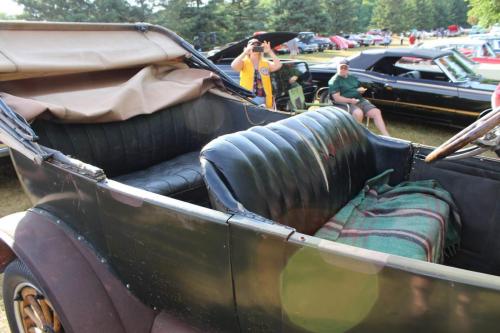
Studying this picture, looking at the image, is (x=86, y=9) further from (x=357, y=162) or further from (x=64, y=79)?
(x=357, y=162)

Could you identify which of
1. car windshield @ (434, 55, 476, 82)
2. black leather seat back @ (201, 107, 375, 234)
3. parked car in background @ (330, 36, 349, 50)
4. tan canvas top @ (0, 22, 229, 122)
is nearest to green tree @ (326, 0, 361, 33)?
parked car in background @ (330, 36, 349, 50)

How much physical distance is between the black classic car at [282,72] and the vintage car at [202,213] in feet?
9.34

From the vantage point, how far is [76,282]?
1638 millimetres

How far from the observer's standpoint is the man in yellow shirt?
191 inches

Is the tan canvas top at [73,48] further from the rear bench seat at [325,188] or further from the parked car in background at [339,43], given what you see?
the parked car in background at [339,43]

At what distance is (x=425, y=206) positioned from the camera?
218 cm

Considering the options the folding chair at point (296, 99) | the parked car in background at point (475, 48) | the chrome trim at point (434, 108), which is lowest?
the chrome trim at point (434, 108)

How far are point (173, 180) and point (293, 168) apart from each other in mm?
1172

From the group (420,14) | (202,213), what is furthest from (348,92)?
(420,14)

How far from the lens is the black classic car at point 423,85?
19.1 ft

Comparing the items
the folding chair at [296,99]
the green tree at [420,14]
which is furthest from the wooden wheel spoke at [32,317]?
the green tree at [420,14]

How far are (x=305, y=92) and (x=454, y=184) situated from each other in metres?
5.05

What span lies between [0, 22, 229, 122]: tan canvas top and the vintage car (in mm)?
13

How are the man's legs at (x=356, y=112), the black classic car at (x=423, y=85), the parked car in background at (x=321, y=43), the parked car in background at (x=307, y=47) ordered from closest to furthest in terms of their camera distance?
the man's legs at (x=356, y=112)
the black classic car at (x=423, y=85)
the parked car in background at (x=307, y=47)
the parked car in background at (x=321, y=43)
